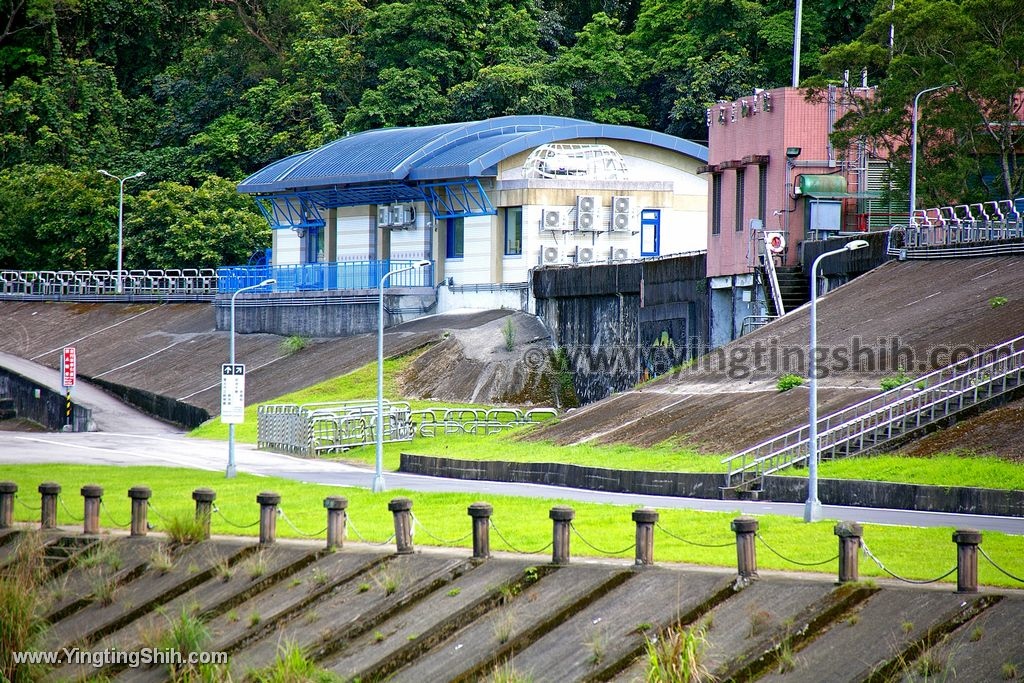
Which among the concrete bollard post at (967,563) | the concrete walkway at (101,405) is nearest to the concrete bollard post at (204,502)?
the concrete bollard post at (967,563)

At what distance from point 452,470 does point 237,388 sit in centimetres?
535

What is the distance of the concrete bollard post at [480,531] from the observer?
71.6 feet

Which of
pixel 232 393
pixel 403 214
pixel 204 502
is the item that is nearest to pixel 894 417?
pixel 204 502

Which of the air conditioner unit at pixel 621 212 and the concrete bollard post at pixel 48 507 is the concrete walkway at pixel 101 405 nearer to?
the air conditioner unit at pixel 621 212

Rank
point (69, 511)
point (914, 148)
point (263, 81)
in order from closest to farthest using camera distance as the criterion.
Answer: point (69, 511) < point (914, 148) < point (263, 81)

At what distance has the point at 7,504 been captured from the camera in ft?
92.8

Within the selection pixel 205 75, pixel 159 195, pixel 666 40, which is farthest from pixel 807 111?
pixel 205 75

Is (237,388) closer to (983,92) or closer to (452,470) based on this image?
(452,470)

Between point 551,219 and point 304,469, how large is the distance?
22279mm

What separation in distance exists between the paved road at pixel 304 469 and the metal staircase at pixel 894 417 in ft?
6.58

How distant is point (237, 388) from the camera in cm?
3791

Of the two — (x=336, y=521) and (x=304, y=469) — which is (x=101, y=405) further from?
(x=336, y=521)

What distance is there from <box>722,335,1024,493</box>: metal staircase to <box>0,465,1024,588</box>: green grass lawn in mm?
5591

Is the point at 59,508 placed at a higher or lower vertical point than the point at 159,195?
lower
